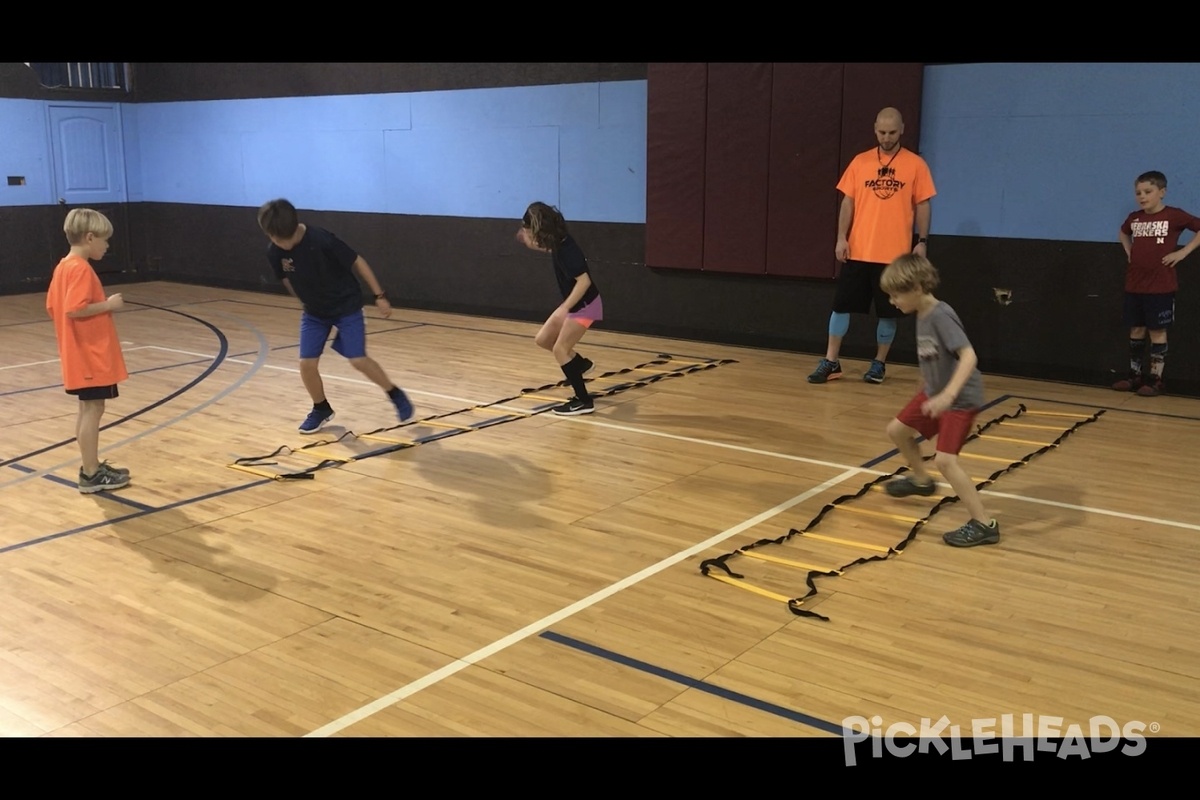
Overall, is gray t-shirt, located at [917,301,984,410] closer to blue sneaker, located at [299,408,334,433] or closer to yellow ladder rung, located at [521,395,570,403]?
yellow ladder rung, located at [521,395,570,403]

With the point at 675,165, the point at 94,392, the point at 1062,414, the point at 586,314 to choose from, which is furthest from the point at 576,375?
the point at 675,165

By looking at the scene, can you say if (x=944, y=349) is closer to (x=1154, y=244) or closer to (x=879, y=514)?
(x=879, y=514)

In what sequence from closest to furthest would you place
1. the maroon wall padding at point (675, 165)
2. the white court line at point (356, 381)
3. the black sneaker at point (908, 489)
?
the black sneaker at point (908, 489) < the white court line at point (356, 381) < the maroon wall padding at point (675, 165)

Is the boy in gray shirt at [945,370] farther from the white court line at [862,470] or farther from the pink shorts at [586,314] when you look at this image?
the pink shorts at [586,314]

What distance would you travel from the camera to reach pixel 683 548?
14.8 ft

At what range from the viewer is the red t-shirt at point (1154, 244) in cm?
709

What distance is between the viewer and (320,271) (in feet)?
19.9

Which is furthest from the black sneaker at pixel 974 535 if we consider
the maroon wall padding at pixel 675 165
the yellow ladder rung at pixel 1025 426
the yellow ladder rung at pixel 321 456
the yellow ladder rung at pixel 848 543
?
the maroon wall padding at pixel 675 165

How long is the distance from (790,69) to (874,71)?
921mm

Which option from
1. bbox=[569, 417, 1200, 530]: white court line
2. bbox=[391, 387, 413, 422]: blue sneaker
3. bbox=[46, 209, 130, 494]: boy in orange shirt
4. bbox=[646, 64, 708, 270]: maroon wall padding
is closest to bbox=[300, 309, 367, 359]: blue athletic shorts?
bbox=[391, 387, 413, 422]: blue sneaker

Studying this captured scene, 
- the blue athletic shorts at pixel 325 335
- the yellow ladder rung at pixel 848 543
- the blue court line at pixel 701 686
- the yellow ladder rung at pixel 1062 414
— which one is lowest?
the blue court line at pixel 701 686

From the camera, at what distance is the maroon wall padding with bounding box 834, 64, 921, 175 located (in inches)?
326

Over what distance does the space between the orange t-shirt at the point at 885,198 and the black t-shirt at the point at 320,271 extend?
12.5 feet

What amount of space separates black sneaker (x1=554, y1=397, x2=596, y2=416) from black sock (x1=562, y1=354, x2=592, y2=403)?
0.04m
